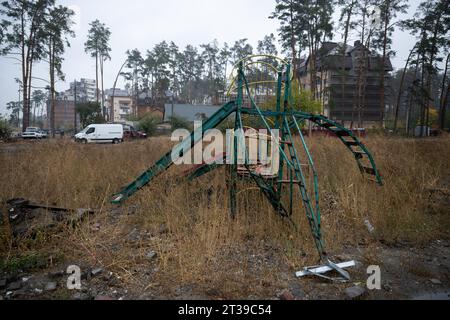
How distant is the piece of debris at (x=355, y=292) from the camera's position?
267cm

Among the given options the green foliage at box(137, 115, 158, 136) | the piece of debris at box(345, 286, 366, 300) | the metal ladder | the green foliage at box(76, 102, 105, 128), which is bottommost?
the piece of debris at box(345, 286, 366, 300)

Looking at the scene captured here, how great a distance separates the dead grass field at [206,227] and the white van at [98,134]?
53.7ft

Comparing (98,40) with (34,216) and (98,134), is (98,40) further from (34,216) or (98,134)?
(34,216)

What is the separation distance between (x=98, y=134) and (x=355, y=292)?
23795 millimetres

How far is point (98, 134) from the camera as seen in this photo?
22594 millimetres

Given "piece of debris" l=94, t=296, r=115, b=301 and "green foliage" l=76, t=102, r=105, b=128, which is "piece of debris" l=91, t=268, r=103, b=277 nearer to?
"piece of debris" l=94, t=296, r=115, b=301

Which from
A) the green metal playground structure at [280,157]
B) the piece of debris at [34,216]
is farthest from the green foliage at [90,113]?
the green metal playground structure at [280,157]

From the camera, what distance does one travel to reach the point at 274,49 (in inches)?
1634

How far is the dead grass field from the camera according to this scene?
3111mm

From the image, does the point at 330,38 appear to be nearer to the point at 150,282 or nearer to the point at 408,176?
the point at 408,176

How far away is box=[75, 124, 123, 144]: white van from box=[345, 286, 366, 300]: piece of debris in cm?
2347

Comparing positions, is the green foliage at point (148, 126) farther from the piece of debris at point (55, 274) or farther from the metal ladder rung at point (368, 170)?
the piece of debris at point (55, 274)

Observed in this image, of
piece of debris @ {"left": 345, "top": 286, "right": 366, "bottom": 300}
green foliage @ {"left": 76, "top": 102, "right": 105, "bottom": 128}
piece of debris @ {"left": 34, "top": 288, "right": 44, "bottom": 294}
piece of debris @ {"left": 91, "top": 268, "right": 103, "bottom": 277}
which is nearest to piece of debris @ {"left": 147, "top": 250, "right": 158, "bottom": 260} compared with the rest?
piece of debris @ {"left": 91, "top": 268, "right": 103, "bottom": 277}

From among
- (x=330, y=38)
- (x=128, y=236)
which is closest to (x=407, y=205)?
(x=128, y=236)
